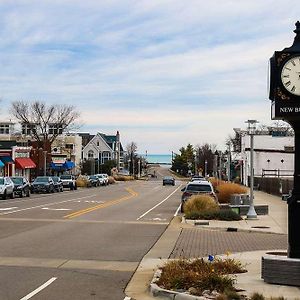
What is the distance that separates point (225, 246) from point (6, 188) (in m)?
29.3

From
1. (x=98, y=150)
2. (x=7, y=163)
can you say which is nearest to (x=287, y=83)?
(x=7, y=163)

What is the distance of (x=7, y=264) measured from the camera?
12141 millimetres

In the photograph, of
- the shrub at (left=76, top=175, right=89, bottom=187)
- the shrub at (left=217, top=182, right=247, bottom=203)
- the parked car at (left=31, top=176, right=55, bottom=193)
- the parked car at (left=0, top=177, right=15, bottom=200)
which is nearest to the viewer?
the shrub at (left=217, top=182, right=247, bottom=203)

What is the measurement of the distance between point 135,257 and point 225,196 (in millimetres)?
23818

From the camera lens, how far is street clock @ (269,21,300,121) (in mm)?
9750

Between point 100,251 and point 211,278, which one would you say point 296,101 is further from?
point 100,251

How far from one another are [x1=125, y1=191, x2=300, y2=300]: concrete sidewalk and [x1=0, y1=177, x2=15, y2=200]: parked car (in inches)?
775

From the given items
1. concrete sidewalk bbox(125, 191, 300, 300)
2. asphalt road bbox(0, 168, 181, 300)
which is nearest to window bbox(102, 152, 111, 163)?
concrete sidewalk bbox(125, 191, 300, 300)

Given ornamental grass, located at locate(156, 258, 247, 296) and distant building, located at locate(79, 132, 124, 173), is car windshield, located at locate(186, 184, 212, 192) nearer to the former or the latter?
ornamental grass, located at locate(156, 258, 247, 296)

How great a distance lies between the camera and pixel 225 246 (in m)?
15.6

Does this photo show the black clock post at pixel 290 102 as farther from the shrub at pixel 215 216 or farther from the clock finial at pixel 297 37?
the shrub at pixel 215 216

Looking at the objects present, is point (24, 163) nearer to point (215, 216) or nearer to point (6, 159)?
point (6, 159)

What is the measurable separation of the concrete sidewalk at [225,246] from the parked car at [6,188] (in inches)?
775

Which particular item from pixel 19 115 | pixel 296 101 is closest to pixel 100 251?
pixel 296 101
